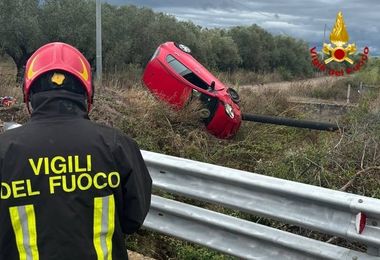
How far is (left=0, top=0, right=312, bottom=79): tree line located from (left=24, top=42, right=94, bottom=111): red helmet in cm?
1780

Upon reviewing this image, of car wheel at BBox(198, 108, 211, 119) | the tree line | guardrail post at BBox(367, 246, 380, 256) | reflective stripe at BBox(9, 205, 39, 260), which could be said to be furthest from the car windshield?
the tree line

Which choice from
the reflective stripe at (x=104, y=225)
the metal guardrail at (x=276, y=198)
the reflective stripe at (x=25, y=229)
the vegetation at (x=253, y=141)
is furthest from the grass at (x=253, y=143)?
the reflective stripe at (x=25, y=229)

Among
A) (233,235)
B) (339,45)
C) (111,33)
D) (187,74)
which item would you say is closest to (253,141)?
(187,74)

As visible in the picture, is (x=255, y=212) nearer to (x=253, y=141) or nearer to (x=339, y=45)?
(x=253, y=141)

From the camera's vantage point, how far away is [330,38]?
18.9m

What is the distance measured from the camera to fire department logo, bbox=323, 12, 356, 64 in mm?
18547

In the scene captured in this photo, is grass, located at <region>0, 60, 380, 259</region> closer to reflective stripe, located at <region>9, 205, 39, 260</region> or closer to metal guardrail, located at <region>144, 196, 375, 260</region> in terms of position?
metal guardrail, located at <region>144, 196, 375, 260</region>

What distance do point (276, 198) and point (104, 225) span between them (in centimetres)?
133

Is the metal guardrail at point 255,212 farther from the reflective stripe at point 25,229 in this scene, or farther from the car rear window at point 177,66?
the car rear window at point 177,66

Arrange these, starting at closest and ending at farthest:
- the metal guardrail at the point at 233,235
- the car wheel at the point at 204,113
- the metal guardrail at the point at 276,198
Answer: the metal guardrail at the point at 276,198 → the metal guardrail at the point at 233,235 → the car wheel at the point at 204,113

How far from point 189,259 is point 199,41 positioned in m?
35.2

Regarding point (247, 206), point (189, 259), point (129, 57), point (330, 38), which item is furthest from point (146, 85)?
point (129, 57)

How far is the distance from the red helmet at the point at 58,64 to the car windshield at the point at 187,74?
6.85m

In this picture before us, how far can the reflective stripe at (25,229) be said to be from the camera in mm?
1990
